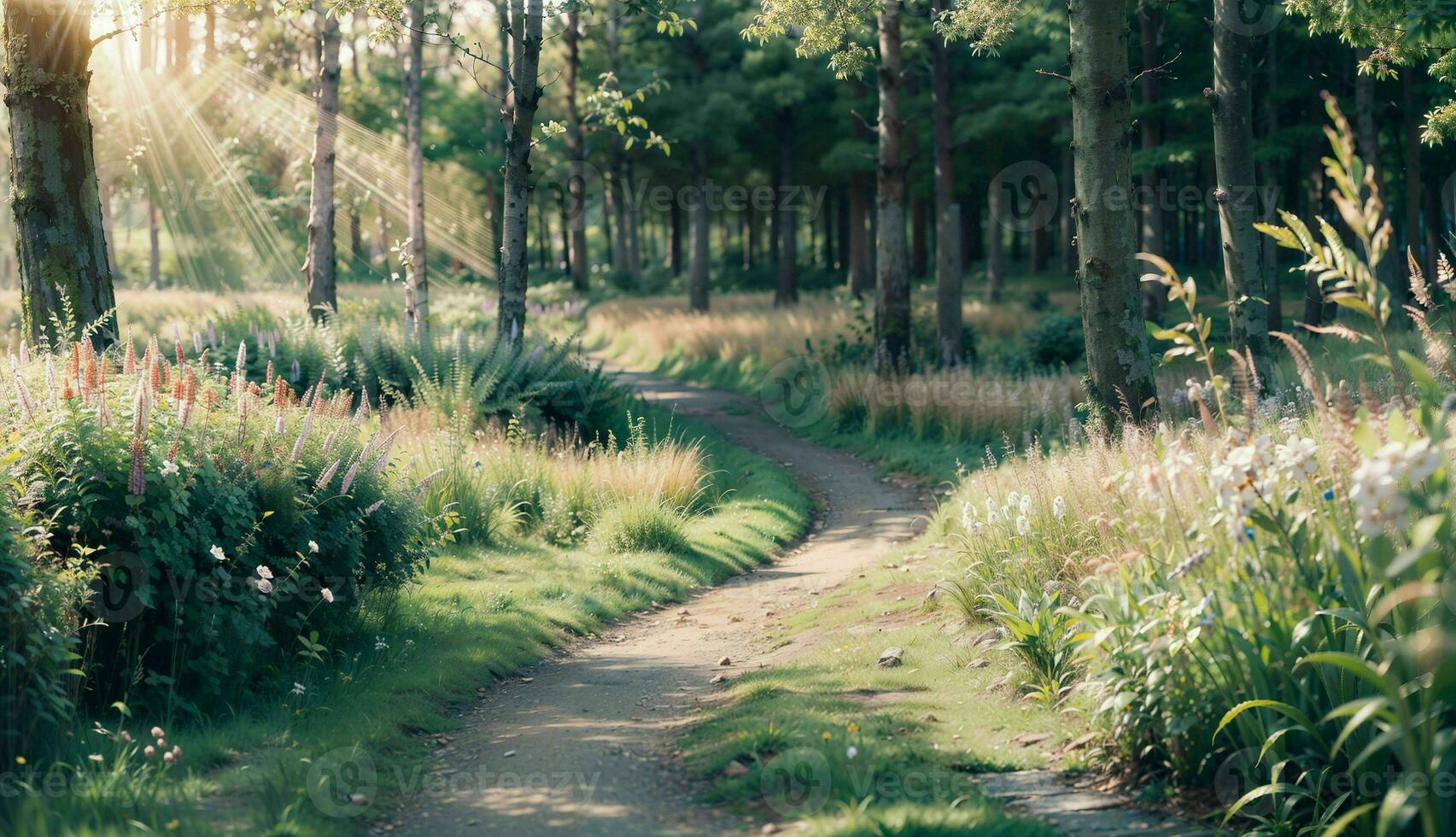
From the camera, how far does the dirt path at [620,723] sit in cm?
492

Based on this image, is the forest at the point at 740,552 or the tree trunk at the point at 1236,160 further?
the tree trunk at the point at 1236,160

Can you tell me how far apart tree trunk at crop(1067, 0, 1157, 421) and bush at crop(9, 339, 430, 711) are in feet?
17.4

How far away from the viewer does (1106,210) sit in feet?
28.5

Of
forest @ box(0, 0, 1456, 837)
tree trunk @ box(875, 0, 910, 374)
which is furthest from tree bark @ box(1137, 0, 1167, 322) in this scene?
tree trunk @ box(875, 0, 910, 374)

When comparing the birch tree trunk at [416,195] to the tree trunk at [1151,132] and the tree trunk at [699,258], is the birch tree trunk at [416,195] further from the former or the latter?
the tree trunk at [1151,132]

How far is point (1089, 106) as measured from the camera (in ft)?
28.2

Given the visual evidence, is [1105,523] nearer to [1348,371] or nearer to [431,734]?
[431,734]

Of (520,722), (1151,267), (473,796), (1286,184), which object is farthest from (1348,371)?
(1286,184)

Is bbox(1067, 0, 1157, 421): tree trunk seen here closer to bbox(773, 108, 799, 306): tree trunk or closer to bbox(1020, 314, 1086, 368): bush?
bbox(1020, 314, 1086, 368): bush

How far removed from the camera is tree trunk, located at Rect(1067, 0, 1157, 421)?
8.55 m

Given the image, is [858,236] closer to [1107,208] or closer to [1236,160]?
[1236,160]

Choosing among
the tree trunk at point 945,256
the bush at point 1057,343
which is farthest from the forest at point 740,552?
the bush at point 1057,343

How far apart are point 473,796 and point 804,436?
13.9 m

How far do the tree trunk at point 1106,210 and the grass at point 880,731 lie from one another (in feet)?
7.62
